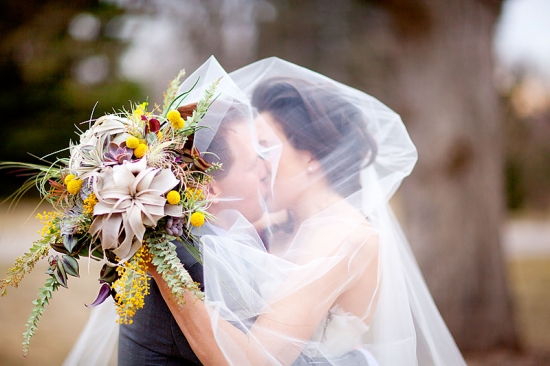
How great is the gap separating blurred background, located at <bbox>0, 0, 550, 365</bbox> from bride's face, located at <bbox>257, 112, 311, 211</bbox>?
3295 millimetres

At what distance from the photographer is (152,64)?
7375 mm

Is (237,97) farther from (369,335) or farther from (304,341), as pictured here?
(369,335)

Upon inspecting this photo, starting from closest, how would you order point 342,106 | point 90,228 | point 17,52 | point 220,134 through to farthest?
point 90,228 < point 220,134 < point 342,106 < point 17,52

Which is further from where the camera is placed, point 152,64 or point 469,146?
point 152,64

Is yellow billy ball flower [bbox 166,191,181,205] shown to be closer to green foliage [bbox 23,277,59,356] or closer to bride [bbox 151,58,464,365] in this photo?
bride [bbox 151,58,464,365]

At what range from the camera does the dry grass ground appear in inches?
206

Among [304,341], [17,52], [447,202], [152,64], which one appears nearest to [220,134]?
[304,341]

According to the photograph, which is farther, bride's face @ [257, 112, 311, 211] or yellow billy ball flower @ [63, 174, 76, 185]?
bride's face @ [257, 112, 311, 211]

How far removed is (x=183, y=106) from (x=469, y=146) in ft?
13.3

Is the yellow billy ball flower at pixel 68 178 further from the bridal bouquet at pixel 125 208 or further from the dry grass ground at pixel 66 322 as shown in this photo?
the dry grass ground at pixel 66 322

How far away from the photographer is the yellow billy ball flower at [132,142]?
5.39ft

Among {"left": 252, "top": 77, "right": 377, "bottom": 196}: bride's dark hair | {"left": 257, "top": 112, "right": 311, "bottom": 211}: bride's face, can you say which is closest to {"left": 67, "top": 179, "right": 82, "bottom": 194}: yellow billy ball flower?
{"left": 257, "top": 112, "right": 311, "bottom": 211}: bride's face

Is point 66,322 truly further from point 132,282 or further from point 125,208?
point 125,208

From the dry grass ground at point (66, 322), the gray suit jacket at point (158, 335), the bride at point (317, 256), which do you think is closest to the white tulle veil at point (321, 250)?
the bride at point (317, 256)
